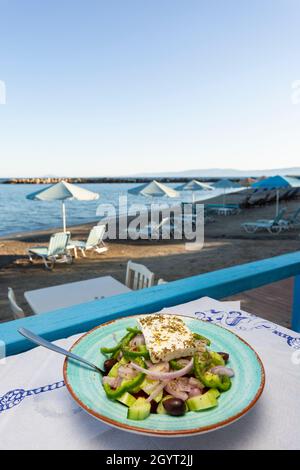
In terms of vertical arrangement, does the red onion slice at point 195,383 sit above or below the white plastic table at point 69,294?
above

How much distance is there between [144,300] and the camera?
1.72m

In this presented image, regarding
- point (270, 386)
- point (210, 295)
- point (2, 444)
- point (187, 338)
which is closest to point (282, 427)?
point (270, 386)

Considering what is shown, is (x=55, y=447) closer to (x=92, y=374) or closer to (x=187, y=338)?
(x=92, y=374)

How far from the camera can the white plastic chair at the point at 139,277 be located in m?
3.91

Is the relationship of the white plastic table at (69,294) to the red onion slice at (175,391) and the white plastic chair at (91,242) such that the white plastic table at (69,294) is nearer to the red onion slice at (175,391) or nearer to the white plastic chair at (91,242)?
the red onion slice at (175,391)

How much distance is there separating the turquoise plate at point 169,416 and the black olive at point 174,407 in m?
0.01

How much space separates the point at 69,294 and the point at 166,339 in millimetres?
2773

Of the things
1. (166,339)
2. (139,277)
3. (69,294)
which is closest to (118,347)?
(166,339)

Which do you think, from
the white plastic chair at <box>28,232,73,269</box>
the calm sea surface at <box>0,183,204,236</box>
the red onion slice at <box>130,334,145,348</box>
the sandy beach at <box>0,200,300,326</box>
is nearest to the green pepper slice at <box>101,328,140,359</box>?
the red onion slice at <box>130,334,145,348</box>

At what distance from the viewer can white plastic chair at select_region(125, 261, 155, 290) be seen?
12.8 ft

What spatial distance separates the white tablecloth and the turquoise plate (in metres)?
0.10

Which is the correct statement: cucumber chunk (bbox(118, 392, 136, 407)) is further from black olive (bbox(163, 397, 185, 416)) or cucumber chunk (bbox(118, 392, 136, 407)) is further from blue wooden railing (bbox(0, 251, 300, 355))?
blue wooden railing (bbox(0, 251, 300, 355))

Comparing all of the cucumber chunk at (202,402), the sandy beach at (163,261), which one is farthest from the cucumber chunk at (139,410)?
the sandy beach at (163,261)

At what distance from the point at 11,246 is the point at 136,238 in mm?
5422
